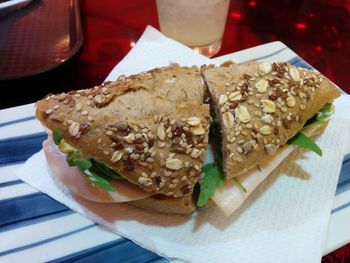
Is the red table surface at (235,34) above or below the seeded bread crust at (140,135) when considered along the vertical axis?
below

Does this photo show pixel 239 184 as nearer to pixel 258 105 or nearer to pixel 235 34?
pixel 258 105

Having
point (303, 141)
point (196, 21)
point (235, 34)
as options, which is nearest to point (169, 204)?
point (303, 141)

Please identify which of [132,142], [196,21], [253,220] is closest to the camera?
[132,142]

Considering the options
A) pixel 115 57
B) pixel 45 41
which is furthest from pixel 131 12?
pixel 45 41

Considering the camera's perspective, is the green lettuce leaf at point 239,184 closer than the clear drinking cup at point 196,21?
Yes

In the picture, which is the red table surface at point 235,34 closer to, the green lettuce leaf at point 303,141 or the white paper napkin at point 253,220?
the white paper napkin at point 253,220

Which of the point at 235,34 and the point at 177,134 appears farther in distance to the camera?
the point at 235,34

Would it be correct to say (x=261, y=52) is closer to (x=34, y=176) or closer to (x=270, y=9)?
(x=270, y=9)

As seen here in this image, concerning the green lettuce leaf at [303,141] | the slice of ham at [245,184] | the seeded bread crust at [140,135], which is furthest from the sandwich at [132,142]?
the green lettuce leaf at [303,141]
